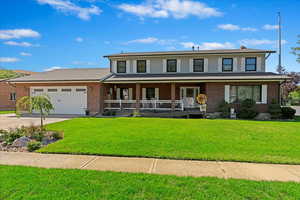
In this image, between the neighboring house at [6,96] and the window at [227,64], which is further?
the neighboring house at [6,96]

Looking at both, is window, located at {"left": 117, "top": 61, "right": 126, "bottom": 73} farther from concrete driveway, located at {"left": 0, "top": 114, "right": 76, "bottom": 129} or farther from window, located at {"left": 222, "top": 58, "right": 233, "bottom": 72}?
window, located at {"left": 222, "top": 58, "right": 233, "bottom": 72}

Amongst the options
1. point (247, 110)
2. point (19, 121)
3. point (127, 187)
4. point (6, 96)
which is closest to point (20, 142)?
point (127, 187)

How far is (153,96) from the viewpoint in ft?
59.4

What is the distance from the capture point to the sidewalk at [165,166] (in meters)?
3.73

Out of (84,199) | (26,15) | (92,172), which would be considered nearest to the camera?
(84,199)

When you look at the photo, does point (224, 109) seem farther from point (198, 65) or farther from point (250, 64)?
point (250, 64)

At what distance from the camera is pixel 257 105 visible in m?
14.2

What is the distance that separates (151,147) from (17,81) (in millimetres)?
16830

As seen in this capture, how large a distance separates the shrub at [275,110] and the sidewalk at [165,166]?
1115 cm

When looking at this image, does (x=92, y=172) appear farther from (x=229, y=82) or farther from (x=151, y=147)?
(x=229, y=82)

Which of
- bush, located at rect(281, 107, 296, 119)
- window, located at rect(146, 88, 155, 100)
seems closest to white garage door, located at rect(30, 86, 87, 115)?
window, located at rect(146, 88, 155, 100)

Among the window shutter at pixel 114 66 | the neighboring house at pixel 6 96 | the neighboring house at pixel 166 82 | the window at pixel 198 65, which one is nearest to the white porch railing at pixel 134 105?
the neighboring house at pixel 166 82

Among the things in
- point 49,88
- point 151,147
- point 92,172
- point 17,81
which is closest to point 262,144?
point 151,147

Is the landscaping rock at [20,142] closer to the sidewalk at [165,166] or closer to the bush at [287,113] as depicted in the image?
the sidewalk at [165,166]
